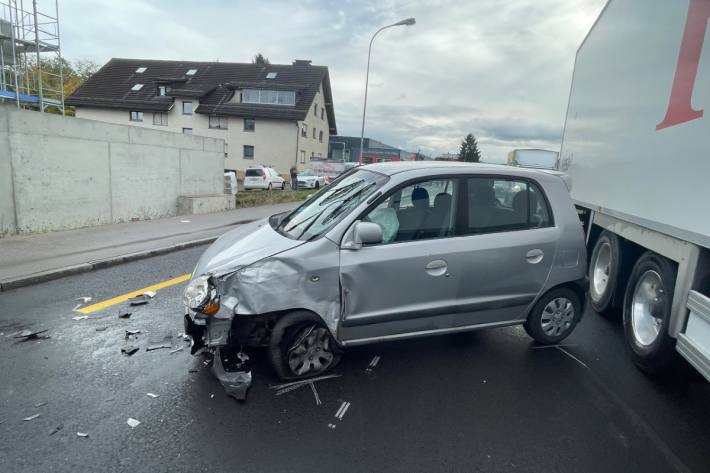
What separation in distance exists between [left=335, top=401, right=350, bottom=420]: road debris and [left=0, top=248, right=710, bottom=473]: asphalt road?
1.2 inches

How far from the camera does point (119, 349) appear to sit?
3869 mm

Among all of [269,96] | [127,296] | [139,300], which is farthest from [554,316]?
[269,96]

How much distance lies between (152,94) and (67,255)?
39.0 metres

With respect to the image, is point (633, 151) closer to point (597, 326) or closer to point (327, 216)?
point (597, 326)

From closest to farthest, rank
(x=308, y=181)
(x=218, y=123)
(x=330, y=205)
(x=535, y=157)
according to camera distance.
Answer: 1. (x=330, y=205)
2. (x=535, y=157)
3. (x=308, y=181)
4. (x=218, y=123)

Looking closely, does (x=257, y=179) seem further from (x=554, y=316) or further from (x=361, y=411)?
(x=361, y=411)

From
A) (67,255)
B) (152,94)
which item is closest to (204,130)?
(152,94)

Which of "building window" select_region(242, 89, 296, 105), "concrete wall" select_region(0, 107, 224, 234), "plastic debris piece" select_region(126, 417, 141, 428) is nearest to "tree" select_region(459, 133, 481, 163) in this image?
"building window" select_region(242, 89, 296, 105)

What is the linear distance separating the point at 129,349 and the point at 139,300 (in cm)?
147

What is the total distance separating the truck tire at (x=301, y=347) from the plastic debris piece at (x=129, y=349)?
1.51 meters

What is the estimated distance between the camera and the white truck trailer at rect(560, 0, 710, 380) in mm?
3109

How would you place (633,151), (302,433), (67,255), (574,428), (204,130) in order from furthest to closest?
(204,130), (67,255), (633,151), (574,428), (302,433)

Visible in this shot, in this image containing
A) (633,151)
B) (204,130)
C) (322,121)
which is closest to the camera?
(633,151)

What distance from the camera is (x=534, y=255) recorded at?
3.95 meters
